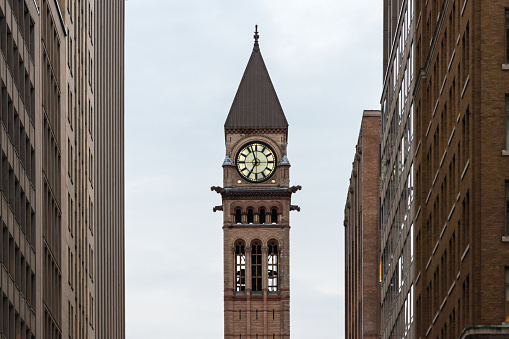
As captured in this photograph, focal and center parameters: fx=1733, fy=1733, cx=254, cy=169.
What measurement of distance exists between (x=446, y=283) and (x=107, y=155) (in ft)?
211

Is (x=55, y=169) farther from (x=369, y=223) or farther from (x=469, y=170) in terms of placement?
(x=369, y=223)

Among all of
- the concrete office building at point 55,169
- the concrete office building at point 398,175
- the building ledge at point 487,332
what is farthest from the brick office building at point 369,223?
the building ledge at point 487,332

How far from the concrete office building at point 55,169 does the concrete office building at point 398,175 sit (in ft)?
54.8

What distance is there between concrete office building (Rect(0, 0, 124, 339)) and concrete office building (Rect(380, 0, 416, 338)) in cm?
1670

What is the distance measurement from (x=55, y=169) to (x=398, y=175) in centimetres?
1815

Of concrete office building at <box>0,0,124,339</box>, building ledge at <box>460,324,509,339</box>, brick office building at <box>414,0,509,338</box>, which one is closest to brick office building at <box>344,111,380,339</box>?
concrete office building at <box>0,0,124,339</box>

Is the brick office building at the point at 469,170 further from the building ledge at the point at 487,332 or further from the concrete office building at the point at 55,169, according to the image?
the concrete office building at the point at 55,169

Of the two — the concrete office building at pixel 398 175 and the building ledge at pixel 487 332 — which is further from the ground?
the concrete office building at pixel 398 175

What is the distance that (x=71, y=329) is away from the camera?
91500 millimetres

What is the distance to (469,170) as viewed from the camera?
189 feet

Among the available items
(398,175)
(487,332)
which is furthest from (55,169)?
(487,332)

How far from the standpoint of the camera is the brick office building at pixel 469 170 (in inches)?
2197

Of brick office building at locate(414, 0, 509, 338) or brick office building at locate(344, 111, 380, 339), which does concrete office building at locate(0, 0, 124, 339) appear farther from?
brick office building at locate(344, 111, 380, 339)

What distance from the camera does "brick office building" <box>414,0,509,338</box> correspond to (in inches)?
2197
